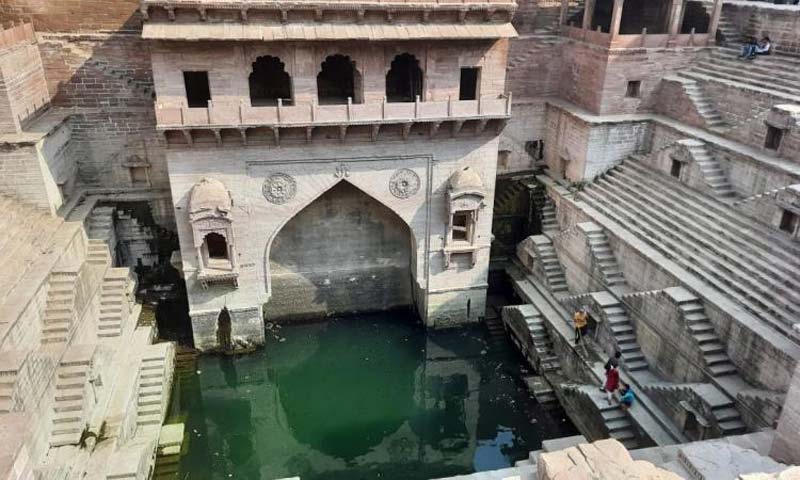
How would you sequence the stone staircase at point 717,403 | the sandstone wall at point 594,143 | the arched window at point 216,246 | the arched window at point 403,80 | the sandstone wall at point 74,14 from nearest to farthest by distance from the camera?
the stone staircase at point 717,403, the sandstone wall at point 74,14, the arched window at point 216,246, the arched window at point 403,80, the sandstone wall at point 594,143

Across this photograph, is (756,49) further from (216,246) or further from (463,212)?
(216,246)

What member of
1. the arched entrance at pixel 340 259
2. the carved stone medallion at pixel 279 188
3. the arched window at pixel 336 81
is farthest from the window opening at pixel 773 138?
the carved stone medallion at pixel 279 188

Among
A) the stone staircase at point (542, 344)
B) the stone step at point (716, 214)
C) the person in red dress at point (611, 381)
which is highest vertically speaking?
the stone step at point (716, 214)

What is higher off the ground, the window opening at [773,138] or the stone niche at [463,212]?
the window opening at [773,138]

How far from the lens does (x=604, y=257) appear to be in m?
13.7

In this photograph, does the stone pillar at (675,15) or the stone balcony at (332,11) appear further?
the stone pillar at (675,15)

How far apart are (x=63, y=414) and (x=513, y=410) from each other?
8.58 m

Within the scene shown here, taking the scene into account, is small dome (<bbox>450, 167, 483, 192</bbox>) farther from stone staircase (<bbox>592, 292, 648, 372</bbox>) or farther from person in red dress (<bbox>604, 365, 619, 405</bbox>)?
person in red dress (<bbox>604, 365, 619, 405</bbox>)

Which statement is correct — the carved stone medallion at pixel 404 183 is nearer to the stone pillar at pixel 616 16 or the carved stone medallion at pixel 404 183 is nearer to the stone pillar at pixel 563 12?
the stone pillar at pixel 616 16

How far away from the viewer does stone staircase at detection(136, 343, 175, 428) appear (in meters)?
11.7

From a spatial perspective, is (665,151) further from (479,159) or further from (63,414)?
(63,414)

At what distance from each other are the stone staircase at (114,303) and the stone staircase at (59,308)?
1.70 metres

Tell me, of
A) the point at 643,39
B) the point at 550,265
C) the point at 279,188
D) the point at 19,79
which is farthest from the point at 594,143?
the point at 19,79

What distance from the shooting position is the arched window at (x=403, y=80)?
1441cm
